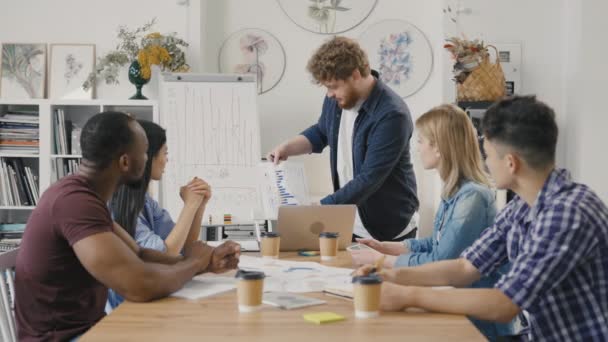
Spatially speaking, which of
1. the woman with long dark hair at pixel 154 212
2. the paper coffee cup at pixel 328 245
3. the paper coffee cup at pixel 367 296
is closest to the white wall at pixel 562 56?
the paper coffee cup at pixel 328 245

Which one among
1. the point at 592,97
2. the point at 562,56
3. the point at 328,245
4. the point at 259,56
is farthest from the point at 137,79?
the point at 592,97

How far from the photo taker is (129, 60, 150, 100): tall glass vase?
429 centimetres

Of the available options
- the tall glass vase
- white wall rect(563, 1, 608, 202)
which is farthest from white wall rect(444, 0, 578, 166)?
the tall glass vase

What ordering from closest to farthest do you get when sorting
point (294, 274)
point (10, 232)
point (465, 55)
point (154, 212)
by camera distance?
point (294, 274) → point (154, 212) → point (465, 55) → point (10, 232)

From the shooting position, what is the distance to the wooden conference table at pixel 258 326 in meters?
1.35

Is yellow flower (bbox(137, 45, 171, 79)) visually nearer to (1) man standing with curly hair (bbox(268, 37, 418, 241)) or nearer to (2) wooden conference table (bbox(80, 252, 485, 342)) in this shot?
(1) man standing with curly hair (bbox(268, 37, 418, 241))

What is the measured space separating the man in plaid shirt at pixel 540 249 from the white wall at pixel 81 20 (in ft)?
11.1

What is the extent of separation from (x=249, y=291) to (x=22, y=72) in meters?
3.57

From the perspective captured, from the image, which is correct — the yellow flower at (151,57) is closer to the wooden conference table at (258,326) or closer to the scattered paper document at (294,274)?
the scattered paper document at (294,274)

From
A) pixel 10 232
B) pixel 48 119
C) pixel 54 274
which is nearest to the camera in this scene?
pixel 54 274

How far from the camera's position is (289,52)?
15.1ft

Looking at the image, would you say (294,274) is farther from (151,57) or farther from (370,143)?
(151,57)

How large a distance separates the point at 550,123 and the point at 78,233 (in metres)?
1.13

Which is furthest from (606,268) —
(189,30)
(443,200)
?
(189,30)
